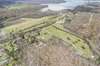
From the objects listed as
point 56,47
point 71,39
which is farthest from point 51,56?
point 71,39

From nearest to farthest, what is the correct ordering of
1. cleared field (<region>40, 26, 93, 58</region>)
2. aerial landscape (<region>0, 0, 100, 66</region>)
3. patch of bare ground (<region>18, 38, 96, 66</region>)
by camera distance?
patch of bare ground (<region>18, 38, 96, 66</region>), aerial landscape (<region>0, 0, 100, 66</region>), cleared field (<region>40, 26, 93, 58</region>)

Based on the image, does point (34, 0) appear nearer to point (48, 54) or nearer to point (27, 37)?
point (27, 37)

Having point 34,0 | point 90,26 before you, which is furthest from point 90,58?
point 34,0

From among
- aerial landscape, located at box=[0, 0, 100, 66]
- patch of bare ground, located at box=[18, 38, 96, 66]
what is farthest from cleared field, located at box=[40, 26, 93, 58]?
patch of bare ground, located at box=[18, 38, 96, 66]

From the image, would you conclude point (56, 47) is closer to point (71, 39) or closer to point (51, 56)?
point (51, 56)

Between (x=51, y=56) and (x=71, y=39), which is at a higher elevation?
(x=51, y=56)

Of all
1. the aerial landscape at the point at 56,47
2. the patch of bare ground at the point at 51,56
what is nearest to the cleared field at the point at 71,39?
the aerial landscape at the point at 56,47

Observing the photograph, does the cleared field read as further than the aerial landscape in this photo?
Yes

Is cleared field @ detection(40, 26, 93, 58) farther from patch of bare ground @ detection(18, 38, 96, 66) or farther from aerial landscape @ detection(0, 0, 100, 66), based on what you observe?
patch of bare ground @ detection(18, 38, 96, 66)
